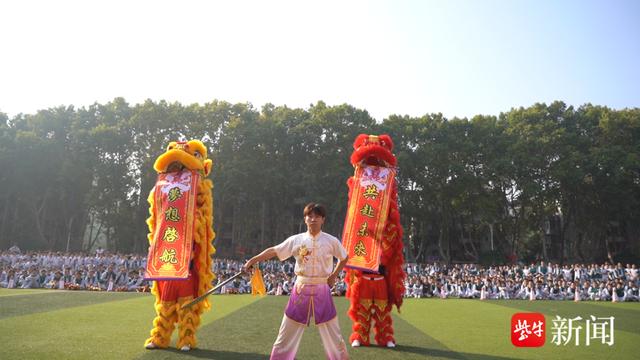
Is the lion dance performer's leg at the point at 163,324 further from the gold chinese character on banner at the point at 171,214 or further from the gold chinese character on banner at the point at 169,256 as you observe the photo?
the gold chinese character on banner at the point at 171,214

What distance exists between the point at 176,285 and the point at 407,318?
7.91m

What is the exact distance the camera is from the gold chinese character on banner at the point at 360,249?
8.91m

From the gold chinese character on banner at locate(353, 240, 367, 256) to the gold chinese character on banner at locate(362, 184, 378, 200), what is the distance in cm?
93

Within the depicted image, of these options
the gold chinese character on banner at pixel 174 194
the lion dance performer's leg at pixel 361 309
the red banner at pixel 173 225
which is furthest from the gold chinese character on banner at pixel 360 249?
the gold chinese character on banner at pixel 174 194

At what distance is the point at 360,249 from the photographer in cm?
895

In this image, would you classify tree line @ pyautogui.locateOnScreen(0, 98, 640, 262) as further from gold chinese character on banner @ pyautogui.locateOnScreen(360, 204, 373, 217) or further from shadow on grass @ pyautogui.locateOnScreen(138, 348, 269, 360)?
shadow on grass @ pyautogui.locateOnScreen(138, 348, 269, 360)

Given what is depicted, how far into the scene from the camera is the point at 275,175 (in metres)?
40.2

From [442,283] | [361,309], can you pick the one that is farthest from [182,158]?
[442,283]

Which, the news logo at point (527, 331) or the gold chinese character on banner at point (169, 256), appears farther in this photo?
the news logo at point (527, 331)

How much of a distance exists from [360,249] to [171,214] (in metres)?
3.53

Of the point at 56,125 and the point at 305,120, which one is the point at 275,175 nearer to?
the point at 305,120

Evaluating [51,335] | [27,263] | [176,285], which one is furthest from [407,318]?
[27,263]

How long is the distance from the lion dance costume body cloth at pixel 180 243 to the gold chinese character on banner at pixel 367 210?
9.76 ft

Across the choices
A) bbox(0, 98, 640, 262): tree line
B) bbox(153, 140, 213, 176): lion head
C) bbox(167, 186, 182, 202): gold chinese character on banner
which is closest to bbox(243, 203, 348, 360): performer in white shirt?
bbox(167, 186, 182, 202): gold chinese character on banner
